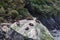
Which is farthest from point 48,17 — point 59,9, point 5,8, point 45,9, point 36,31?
point 36,31

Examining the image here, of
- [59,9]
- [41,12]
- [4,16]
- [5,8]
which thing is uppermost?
[59,9]

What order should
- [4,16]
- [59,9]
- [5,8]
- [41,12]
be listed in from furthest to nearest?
[59,9] < [41,12] < [5,8] < [4,16]

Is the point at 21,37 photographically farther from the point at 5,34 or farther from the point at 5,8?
the point at 5,8

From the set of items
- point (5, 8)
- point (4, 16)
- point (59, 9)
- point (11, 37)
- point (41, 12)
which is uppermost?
point (59, 9)

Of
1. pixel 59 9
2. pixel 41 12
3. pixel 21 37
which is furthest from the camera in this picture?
pixel 59 9

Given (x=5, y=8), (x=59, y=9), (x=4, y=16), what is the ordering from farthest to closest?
1. (x=59, y=9)
2. (x=5, y=8)
3. (x=4, y=16)

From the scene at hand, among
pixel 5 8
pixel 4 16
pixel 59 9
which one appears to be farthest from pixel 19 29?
pixel 59 9

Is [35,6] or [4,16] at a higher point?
[35,6]

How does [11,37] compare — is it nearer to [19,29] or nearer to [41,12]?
[19,29]

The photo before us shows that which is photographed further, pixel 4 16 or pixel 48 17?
pixel 48 17
